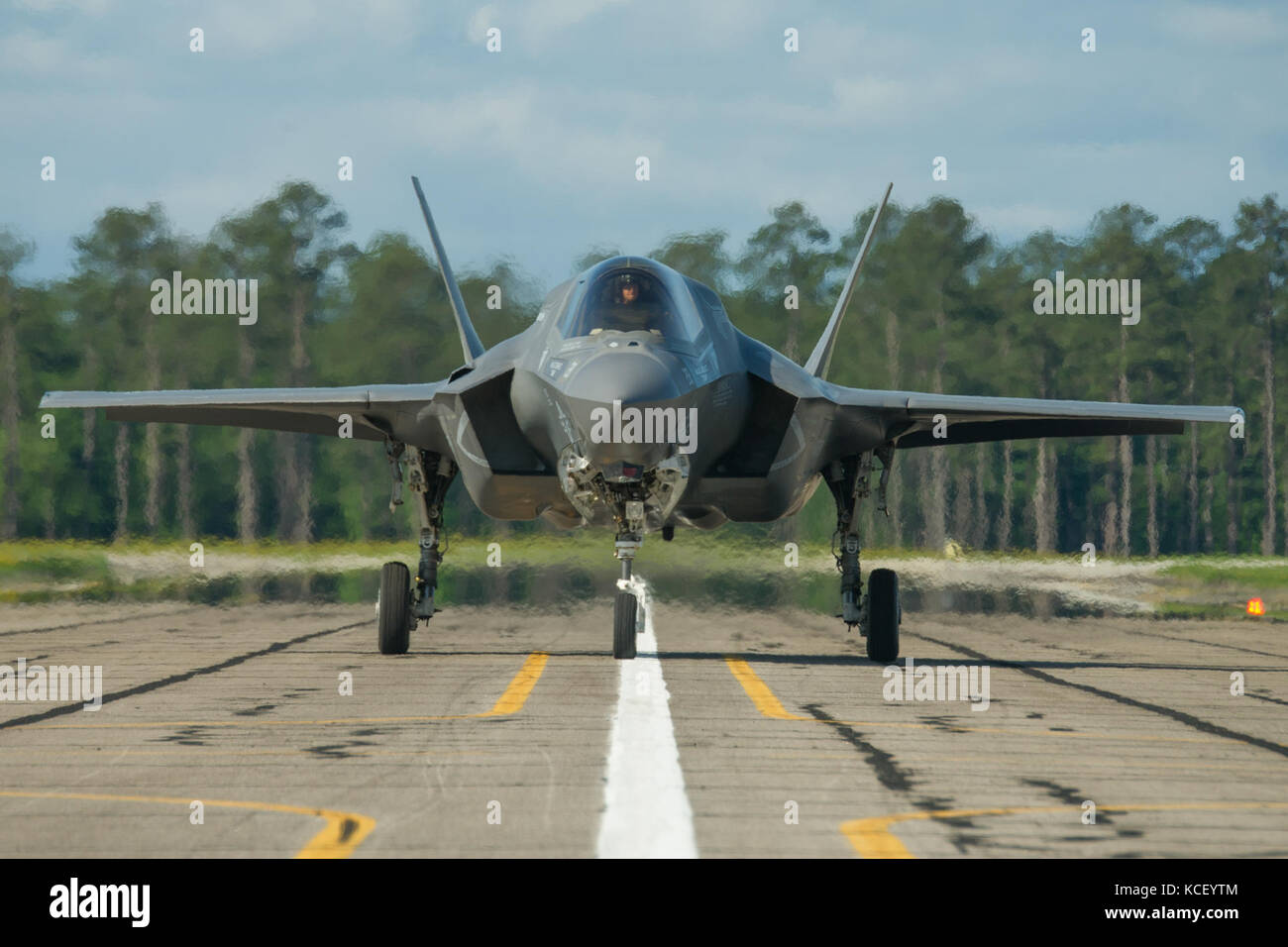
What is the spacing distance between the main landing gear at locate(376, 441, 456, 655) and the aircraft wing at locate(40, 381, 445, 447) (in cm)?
42

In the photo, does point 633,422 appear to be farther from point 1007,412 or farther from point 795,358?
point 795,358

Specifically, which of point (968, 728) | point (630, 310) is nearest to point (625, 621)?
point (630, 310)

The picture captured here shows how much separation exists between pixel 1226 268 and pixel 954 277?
51.5 ft

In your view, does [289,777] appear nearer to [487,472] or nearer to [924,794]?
[924,794]

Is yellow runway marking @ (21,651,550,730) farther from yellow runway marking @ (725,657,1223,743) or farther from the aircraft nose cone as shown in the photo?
the aircraft nose cone

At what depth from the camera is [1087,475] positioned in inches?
2608

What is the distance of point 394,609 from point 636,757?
→ 309 inches

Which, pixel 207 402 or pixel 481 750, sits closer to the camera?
pixel 481 750

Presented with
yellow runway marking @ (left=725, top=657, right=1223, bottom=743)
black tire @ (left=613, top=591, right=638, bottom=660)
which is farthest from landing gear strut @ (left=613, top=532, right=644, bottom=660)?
yellow runway marking @ (left=725, top=657, right=1223, bottom=743)

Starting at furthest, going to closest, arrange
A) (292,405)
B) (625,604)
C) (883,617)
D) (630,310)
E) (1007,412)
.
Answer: (292,405)
(1007,412)
(883,617)
(625,604)
(630,310)

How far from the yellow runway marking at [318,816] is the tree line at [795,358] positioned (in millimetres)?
16583

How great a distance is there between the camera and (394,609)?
49.4 feet

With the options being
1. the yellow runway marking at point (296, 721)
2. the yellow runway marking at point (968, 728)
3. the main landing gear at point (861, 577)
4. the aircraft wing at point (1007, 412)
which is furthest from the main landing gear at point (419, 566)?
the yellow runway marking at point (968, 728)
